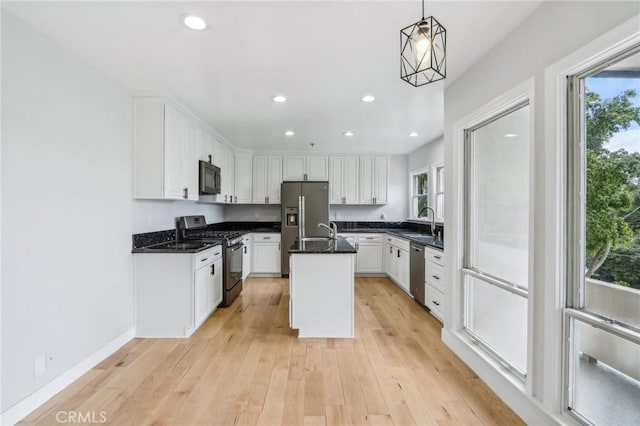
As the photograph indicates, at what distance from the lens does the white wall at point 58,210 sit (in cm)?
179

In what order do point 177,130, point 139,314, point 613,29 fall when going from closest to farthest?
point 613,29
point 139,314
point 177,130

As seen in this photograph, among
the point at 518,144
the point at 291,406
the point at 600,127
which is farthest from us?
the point at 518,144

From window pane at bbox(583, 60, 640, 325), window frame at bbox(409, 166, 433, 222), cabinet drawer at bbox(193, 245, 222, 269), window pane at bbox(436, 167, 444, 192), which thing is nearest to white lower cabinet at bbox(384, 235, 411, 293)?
window frame at bbox(409, 166, 433, 222)

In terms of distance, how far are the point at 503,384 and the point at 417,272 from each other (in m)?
2.06

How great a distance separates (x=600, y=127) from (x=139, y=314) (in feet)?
12.6

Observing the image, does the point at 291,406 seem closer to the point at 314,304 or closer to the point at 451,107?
the point at 314,304

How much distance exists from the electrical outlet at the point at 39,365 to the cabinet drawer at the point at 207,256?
1.27 metres

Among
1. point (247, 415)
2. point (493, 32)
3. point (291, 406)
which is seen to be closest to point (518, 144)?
point (493, 32)

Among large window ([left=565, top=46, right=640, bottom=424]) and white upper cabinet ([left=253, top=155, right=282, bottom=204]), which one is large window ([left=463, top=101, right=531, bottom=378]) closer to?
large window ([left=565, top=46, right=640, bottom=424])

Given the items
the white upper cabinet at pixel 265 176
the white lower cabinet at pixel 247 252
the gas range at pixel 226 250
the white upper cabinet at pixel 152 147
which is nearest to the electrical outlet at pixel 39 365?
the white upper cabinet at pixel 152 147

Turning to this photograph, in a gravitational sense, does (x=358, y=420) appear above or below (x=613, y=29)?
below

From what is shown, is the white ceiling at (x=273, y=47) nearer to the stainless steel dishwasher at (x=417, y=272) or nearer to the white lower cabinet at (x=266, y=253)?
the stainless steel dishwasher at (x=417, y=272)

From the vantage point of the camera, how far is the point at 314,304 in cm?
300

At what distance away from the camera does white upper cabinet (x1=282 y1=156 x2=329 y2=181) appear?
5855 millimetres
